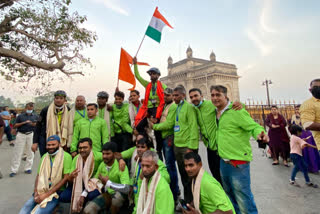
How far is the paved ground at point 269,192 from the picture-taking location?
3135 millimetres

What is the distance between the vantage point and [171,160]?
346 centimetres

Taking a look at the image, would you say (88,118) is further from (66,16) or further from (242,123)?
(66,16)

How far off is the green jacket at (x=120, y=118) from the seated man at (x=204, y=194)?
2.29 meters

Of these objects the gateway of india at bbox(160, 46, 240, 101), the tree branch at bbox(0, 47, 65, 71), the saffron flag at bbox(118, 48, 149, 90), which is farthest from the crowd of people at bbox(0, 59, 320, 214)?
the gateway of india at bbox(160, 46, 240, 101)

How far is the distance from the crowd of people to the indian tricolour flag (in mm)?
1103

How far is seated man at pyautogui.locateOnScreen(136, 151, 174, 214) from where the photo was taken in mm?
2068

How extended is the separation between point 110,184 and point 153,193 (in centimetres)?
95

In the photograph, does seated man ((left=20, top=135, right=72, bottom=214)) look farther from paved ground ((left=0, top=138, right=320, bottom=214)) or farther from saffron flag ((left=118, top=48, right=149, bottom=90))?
saffron flag ((left=118, top=48, right=149, bottom=90))

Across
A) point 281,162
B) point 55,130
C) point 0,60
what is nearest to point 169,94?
point 55,130

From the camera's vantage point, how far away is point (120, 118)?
4152mm

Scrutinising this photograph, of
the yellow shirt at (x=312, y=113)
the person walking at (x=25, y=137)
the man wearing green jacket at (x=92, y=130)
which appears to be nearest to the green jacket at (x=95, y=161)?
the man wearing green jacket at (x=92, y=130)

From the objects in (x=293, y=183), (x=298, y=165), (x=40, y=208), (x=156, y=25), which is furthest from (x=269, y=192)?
(x=156, y=25)

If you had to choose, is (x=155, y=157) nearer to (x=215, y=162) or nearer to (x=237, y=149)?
(x=237, y=149)

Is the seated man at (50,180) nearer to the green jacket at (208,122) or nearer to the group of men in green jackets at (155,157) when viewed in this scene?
the group of men in green jackets at (155,157)
